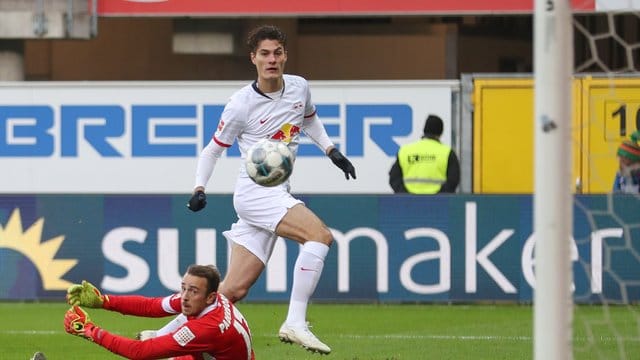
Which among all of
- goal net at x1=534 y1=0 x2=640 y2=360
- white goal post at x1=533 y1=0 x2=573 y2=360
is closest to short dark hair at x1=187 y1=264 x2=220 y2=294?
goal net at x1=534 y1=0 x2=640 y2=360

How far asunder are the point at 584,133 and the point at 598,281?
3.47m

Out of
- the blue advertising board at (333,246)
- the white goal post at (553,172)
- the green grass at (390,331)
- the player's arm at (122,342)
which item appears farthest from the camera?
the blue advertising board at (333,246)

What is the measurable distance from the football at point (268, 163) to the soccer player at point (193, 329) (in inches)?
32.9

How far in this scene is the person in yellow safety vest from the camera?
1478cm

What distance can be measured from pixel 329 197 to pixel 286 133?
5.35 metres

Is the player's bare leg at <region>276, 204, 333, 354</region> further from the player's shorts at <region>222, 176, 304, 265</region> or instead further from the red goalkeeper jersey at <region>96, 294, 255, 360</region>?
the red goalkeeper jersey at <region>96, 294, 255, 360</region>

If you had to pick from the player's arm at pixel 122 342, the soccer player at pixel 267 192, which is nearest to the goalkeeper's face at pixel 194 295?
the player's arm at pixel 122 342

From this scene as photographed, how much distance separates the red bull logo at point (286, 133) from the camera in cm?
898

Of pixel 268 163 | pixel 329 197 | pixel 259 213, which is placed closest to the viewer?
pixel 268 163

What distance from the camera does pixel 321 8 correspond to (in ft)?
63.8

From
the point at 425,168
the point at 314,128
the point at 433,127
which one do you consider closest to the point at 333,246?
the point at 425,168

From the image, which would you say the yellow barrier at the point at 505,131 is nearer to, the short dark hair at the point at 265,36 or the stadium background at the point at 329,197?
the stadium background at the point at 329,197

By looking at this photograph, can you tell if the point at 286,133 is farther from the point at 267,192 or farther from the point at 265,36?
the point at 265,36

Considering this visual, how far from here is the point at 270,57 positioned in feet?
28.9
